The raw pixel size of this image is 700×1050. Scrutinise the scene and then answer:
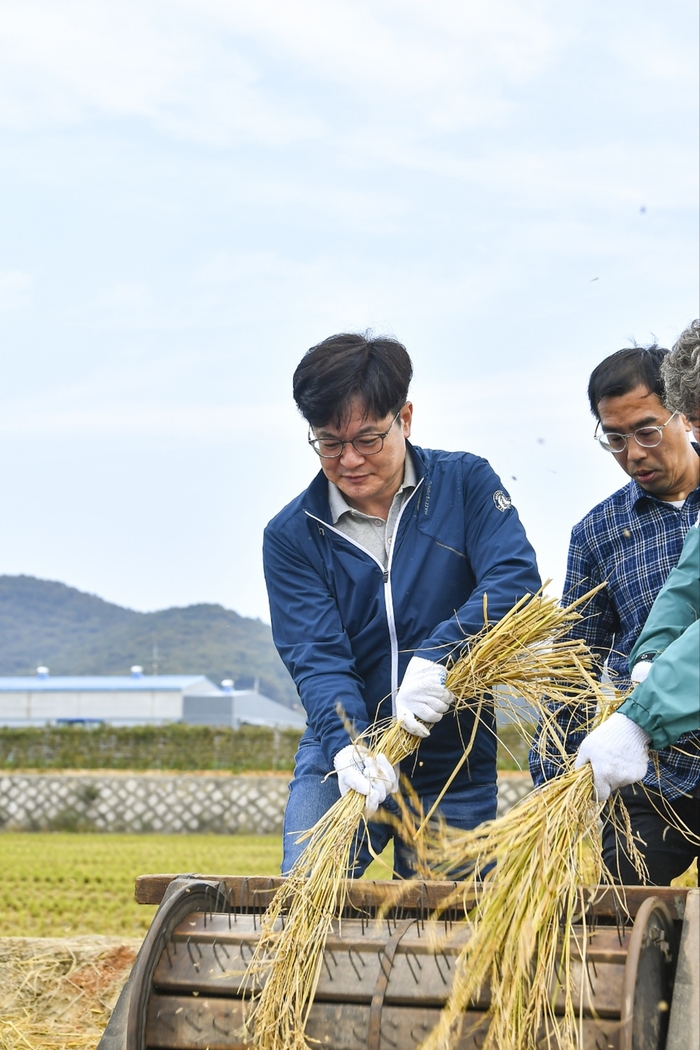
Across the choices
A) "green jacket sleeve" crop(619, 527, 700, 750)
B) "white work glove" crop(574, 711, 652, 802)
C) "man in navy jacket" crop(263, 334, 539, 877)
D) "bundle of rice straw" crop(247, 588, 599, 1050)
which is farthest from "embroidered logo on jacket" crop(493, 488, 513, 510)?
"white work glove" crop(574, 711, 652, 802)

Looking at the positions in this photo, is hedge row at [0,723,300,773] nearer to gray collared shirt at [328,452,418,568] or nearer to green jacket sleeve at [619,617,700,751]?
gray collared shirt at [328,452,418,568]

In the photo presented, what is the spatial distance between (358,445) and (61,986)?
2852 mm

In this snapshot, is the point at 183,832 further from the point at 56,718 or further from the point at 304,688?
the point at 56,718

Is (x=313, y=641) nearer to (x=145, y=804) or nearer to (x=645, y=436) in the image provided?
(x=645, y=436)

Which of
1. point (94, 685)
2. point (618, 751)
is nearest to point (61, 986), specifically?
point (618, 751)

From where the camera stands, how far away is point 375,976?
2.72 metres

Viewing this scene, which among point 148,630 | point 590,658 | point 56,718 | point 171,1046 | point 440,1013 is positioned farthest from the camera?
point 148,630

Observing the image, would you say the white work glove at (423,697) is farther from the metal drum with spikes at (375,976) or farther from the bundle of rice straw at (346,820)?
the metal drum with spikes at (375,976)

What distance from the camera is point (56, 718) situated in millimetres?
51469

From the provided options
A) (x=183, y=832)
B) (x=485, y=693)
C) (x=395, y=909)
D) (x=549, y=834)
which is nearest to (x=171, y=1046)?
(x=395, y=909)

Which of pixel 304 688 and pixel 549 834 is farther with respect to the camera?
pixel 304 688

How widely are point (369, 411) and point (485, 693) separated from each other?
837 mm

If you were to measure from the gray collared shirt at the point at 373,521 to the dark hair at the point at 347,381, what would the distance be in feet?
0.79

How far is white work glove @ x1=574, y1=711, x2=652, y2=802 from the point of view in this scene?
108 inches
